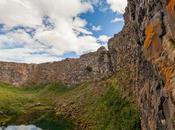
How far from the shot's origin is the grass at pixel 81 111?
86150 millimetres

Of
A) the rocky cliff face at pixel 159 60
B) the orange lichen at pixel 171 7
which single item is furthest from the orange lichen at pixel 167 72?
the orange lichen at pixel 171 7

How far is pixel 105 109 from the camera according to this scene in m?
100

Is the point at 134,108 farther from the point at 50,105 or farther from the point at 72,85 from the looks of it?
the point at 72,85

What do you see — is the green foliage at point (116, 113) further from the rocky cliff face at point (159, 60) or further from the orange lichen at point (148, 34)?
the orange lichen at point (148, 34)

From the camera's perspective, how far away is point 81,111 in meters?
121

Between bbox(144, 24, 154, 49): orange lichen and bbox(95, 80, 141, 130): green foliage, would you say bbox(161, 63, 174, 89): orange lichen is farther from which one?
bbox(95, 80, 141, 130): green foliage

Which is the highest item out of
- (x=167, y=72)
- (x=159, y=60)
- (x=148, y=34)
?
(x=148, y=34)

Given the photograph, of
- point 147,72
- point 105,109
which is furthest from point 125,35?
point 147,72

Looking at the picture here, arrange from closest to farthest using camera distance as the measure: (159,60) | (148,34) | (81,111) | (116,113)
→ (159,60), (148,34), (116,113), (81,111)

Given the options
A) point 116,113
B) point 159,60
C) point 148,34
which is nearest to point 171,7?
point 159,60

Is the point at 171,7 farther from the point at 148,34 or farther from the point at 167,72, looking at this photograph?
the point at 148,34

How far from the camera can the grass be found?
8615cm

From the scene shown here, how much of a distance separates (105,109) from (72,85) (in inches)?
3874

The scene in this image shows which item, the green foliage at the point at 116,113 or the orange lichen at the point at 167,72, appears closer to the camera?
the orange lichen at the point at 167,72
